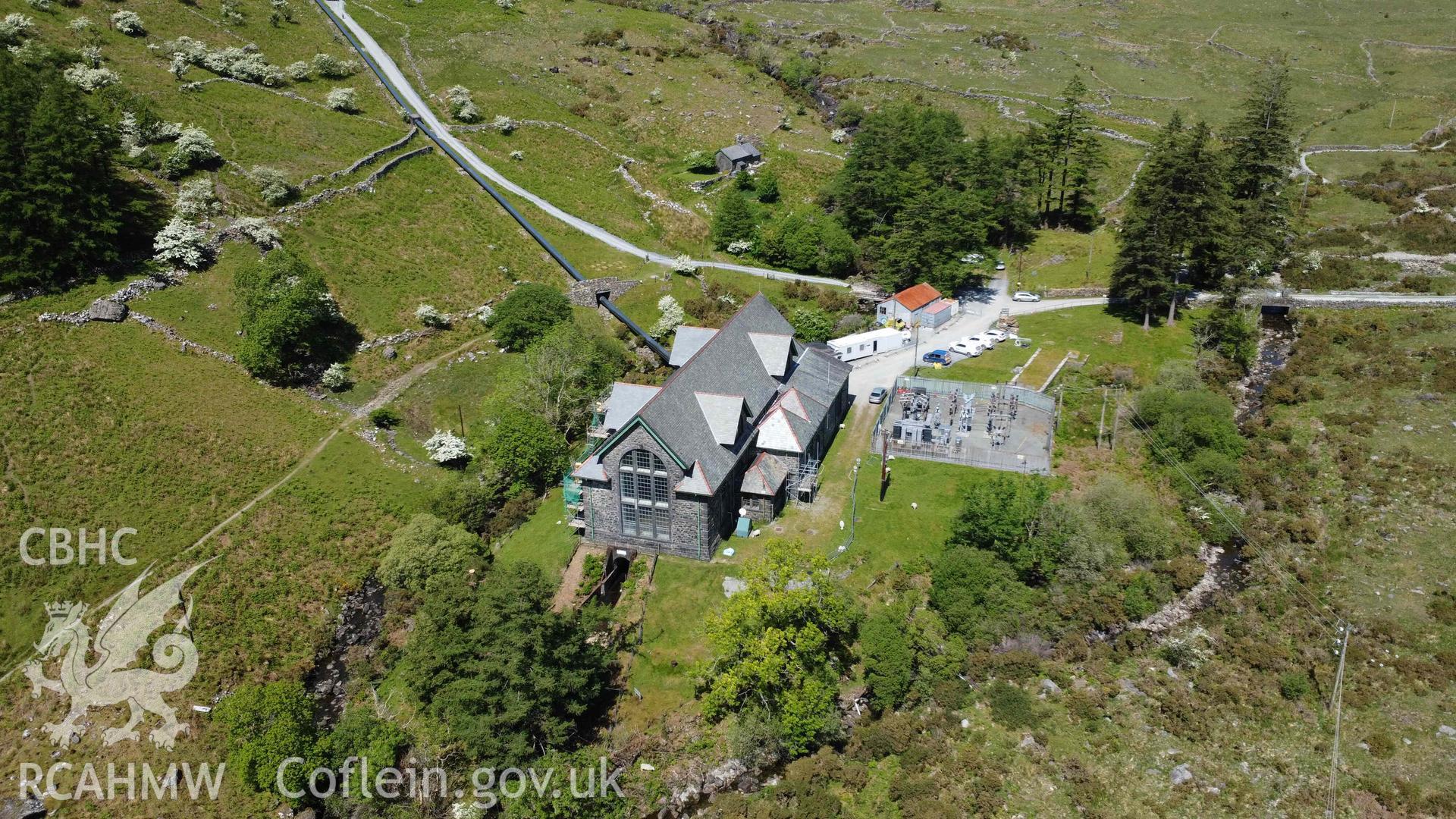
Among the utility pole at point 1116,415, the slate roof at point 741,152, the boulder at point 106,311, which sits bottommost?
the utility pole at point 1116,415

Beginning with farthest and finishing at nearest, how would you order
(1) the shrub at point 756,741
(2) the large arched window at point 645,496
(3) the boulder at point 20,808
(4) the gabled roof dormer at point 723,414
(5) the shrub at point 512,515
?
(5) the shrub at point 512,515 → (4) the gabled roof dormer at point 723,414 → (2) the large arched window at point 645,496 → (1) the shrub at point 756,741 → (3) the boulder at point 20,808

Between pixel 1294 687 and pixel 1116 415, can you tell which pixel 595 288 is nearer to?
pixel 1116 415

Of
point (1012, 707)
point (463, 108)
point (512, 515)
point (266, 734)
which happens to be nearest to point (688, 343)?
point (512, 515)

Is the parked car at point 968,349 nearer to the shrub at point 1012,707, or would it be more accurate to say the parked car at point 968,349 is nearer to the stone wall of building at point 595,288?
the stone wall of building at point 595,288

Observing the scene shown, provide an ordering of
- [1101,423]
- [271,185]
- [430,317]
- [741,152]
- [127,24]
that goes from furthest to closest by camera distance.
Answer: [741,152] → [127,24] → [271,185] → [430,317] → [1101,423]

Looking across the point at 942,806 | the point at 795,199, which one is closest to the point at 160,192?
the point at 795,199

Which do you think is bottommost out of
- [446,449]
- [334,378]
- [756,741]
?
[756,741]

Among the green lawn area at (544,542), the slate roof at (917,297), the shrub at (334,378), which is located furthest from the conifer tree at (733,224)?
the green lawn area at (544,542)

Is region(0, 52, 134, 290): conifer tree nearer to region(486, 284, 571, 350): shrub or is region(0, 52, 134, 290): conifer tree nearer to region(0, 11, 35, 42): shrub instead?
region(0, 11, 35, 42): shrub
